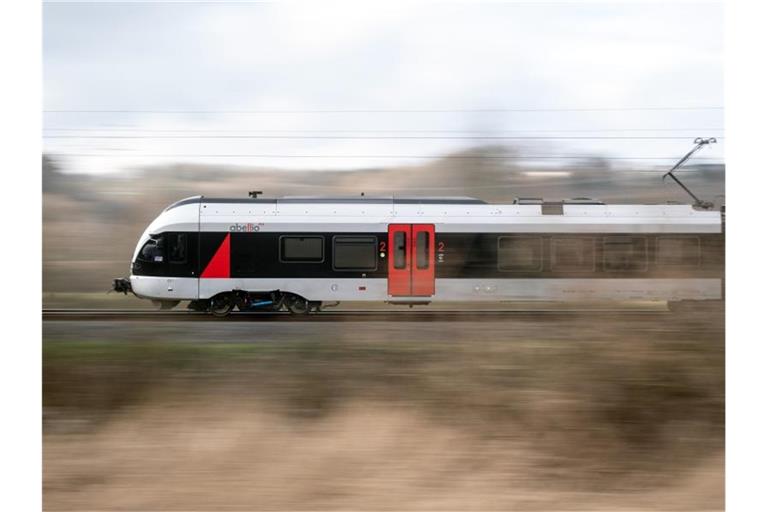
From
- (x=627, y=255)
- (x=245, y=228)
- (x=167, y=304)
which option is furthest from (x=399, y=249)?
(x=627, y=255)

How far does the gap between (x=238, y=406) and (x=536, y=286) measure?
29.4 feet

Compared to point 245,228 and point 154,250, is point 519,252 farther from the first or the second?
point 154,250

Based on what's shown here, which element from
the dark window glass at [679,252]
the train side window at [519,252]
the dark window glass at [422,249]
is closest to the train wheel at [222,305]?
the dark window glass at [422,249]

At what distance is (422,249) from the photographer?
15.1 m

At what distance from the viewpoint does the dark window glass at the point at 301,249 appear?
15062 mm

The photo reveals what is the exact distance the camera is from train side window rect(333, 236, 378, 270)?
15.1m

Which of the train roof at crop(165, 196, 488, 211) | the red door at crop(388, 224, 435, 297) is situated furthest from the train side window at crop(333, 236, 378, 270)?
the train roof at crop(165, 196, 488, 211)

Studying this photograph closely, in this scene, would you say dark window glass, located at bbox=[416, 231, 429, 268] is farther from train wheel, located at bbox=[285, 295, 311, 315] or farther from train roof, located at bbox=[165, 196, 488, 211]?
train wheel, located at bbox=[285, 295, 311, 315]

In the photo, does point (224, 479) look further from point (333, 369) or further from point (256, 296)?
point (256, 296)

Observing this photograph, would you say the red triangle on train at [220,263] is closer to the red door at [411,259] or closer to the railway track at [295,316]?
the railway track at [295,316]

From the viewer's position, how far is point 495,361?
20.7ft

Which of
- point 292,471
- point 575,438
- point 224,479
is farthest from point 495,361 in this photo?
point 224,479

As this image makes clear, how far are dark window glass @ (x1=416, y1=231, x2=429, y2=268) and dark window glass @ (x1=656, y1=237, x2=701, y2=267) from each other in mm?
7103

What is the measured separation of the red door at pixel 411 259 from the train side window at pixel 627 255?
15.1ft
